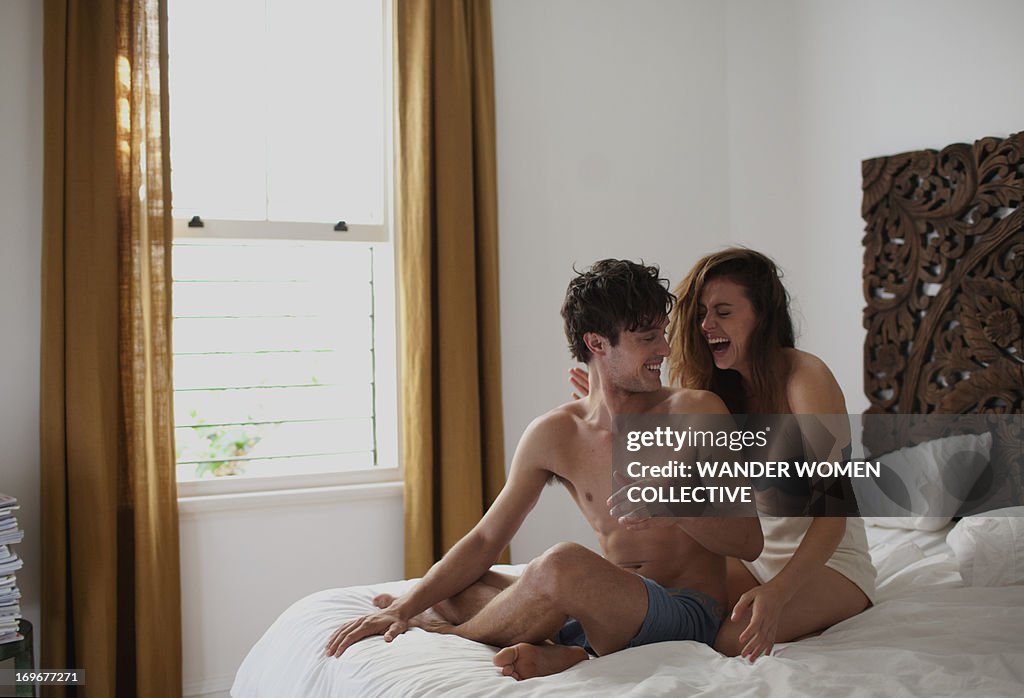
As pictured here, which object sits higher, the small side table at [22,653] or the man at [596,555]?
the man at [596,555]

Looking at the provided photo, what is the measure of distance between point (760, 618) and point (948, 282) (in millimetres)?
1720

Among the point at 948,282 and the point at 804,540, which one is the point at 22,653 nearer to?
the point at 804,540

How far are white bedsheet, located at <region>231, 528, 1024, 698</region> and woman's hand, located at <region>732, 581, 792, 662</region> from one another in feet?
0.09

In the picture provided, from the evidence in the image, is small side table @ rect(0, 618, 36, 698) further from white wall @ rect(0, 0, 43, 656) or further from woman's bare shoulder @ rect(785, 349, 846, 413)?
woman's bare shoulder @ rect(785, 349, 846, 413)

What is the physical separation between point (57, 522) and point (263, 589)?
2.37 feet

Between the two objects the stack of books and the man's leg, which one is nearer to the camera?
the man's leg

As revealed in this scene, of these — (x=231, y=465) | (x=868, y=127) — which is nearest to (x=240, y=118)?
(x=231, y=465)

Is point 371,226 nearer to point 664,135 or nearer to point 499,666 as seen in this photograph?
point 664,135

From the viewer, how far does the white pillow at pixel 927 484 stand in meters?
2.75

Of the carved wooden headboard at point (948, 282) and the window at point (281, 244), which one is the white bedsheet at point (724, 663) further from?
the window at point (281, 244)

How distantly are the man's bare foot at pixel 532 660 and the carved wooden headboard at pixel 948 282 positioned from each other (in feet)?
5.79

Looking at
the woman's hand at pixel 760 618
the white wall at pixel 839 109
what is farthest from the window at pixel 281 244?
the woman's hand at pixel 760 618

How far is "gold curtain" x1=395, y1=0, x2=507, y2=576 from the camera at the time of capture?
3.44 meters

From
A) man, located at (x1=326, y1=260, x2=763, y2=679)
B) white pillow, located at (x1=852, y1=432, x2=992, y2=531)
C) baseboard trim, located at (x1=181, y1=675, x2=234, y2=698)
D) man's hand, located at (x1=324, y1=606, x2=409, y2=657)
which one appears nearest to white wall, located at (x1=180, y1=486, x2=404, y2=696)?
baseboard trim, located at (x1=181, y1=675, x2=234, y2=698)
